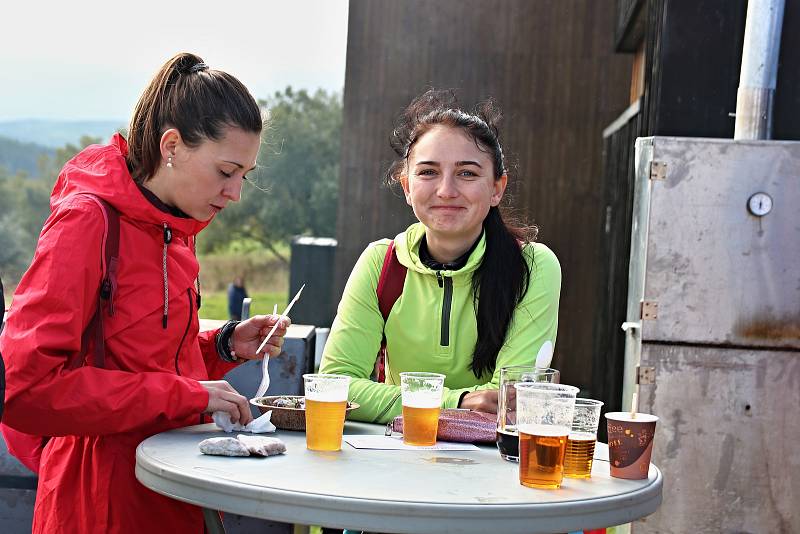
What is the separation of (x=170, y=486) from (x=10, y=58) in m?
43.5

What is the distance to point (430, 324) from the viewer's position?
287 cm

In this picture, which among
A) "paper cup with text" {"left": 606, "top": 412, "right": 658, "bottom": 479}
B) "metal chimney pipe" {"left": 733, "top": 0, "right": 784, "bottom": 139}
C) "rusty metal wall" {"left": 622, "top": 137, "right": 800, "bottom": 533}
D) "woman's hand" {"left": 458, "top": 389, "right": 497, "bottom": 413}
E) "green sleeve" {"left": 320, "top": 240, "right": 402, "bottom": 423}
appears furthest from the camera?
"metal chimney pipe" {"left": 733, "top": 0, "right": 784, "bottom": 139}

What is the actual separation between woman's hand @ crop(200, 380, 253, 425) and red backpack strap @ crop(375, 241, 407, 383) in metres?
0.76

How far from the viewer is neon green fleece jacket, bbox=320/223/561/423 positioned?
2844 mm

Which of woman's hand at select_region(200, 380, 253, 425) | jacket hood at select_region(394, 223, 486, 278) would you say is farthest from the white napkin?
jacket hood at select_region(394, 223, 486, 278)

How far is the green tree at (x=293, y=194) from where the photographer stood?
3559cm

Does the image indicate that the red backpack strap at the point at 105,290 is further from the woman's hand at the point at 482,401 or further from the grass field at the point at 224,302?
the grass field at the point at 224,302

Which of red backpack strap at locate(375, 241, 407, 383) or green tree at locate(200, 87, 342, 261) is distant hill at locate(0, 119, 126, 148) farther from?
red backpack strap at locate(375, 241, 407, 383)

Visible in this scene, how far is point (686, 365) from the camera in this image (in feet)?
13.9

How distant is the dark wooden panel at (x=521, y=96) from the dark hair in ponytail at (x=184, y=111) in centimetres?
701

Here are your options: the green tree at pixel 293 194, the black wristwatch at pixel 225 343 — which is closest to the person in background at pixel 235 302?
the green tree at pixel 293 194

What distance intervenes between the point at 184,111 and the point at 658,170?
250 cm

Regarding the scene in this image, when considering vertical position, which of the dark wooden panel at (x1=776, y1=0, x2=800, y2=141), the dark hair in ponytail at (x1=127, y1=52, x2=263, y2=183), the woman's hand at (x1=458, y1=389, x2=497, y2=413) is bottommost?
the woman's hand at (x1=458, y1=389, x2=497, y2=413)

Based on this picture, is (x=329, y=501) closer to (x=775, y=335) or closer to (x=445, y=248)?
(x=445, y=248)
